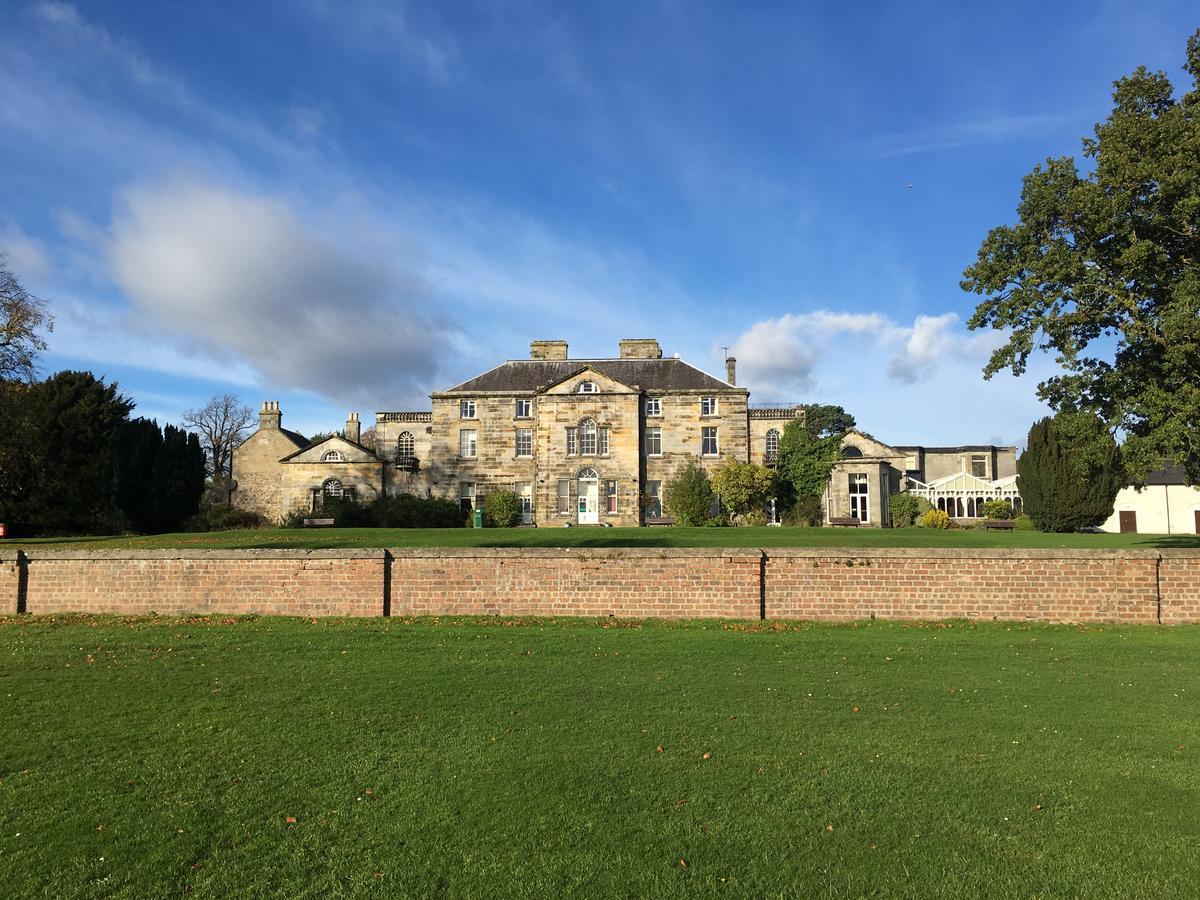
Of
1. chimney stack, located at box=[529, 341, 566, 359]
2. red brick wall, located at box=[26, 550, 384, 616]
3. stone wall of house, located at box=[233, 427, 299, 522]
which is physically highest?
chimney stack, located at box=[529, 341, 566, 359]

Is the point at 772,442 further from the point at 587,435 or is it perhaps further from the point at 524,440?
the point at 524,440

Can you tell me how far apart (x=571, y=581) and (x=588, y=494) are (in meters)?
30.9

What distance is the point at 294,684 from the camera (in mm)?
8703

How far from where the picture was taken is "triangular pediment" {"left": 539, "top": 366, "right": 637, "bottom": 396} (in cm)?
4494

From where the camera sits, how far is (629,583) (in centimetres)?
1368

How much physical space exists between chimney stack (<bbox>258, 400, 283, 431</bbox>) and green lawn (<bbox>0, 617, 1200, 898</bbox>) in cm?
4581

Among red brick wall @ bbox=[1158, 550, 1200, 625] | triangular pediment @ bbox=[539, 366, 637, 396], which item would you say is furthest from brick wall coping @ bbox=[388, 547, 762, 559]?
triangular pediment @ bbox=[539, 366, 637, 396]

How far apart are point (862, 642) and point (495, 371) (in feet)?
129

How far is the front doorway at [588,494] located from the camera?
44406 millimetres

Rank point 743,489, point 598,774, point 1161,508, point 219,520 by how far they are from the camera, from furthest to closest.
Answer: point 1161,508
point 743,489
point 219,520
point 598,774

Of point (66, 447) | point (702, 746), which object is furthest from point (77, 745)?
point (66, 447)

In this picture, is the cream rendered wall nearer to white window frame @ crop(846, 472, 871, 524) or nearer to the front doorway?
white window frame @ crop(846, 472, 871, 524)

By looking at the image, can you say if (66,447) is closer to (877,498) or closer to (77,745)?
(77,745)

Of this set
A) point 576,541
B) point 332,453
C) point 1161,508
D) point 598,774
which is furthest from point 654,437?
point 598,774
